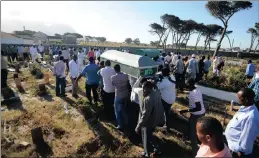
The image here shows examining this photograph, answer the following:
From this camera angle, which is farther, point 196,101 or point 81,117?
point 81,117

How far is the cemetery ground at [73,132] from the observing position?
4.90m

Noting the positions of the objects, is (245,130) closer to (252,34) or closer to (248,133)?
(248,133)

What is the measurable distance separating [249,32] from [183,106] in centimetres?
6705

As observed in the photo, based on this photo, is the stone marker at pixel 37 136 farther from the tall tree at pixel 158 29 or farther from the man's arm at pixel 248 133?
the tall tree at pixel 158 29

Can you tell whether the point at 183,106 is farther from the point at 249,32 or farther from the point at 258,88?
the point at 249,32

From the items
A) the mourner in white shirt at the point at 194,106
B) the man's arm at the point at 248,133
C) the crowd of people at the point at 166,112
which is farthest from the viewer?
the mourner in white shirt at the point at 194,106

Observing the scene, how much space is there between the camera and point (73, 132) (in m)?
5.80

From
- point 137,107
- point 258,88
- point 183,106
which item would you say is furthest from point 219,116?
point 137,107

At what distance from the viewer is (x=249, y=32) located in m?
64.2

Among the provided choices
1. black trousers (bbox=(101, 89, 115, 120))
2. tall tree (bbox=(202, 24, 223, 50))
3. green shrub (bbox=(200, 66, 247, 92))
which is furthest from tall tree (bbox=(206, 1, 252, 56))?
black trousers (bbox=(101, 89, 115, 120))

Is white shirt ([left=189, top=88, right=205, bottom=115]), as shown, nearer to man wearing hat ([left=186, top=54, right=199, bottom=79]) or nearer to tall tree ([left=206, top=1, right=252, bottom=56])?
man wearing hat ([left=186, top=54, right=199, bottom=79])

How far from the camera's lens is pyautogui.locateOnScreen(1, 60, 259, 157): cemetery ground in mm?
4902

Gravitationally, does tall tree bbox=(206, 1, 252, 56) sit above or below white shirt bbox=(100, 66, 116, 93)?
above

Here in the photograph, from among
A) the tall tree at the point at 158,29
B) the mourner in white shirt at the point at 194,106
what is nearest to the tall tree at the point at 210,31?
the tall tree at the point at 158,29
